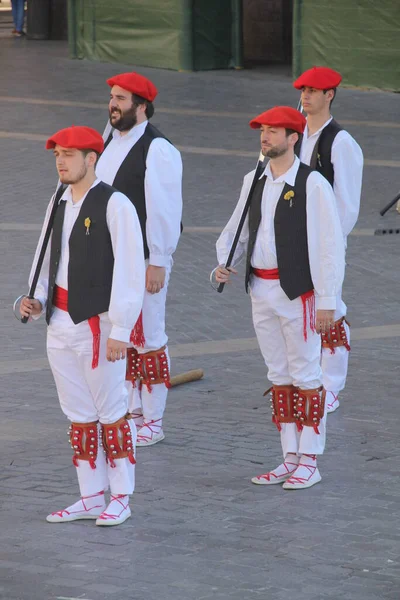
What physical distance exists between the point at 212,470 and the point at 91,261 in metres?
1.62

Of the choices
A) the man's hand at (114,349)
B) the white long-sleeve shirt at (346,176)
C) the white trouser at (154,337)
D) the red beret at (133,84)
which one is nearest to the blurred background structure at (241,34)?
the white long-sleeve shirt at (346,176)

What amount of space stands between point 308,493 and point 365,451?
75cm

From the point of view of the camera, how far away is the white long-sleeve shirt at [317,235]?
6.65 m

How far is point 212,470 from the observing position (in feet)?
23.6

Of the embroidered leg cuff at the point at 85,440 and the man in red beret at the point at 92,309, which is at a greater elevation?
the man in red beret at the point at 92,309

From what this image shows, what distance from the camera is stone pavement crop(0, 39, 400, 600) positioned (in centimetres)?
572

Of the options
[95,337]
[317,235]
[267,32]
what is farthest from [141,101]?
[267,32]

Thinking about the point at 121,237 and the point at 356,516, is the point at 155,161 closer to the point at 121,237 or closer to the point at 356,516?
the point at 121,237

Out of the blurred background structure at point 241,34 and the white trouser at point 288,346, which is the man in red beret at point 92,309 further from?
the blurred background structure at point 241,34

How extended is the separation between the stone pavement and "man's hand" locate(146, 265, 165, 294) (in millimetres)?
968

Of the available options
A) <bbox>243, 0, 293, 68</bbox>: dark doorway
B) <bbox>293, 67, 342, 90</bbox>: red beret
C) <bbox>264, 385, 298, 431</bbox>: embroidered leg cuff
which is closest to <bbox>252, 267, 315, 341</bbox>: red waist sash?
<bbox>264, 385, 298, 431</bbox>: embroidered leg cuff

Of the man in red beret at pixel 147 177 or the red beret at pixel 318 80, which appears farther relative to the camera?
the red beret at pixel 318 80

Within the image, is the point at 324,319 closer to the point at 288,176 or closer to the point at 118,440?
the point at 288,176

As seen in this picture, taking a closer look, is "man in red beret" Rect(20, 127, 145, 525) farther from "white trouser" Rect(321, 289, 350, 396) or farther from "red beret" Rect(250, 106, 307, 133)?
"white trouser" Rect(321, 289, 350, 396)
